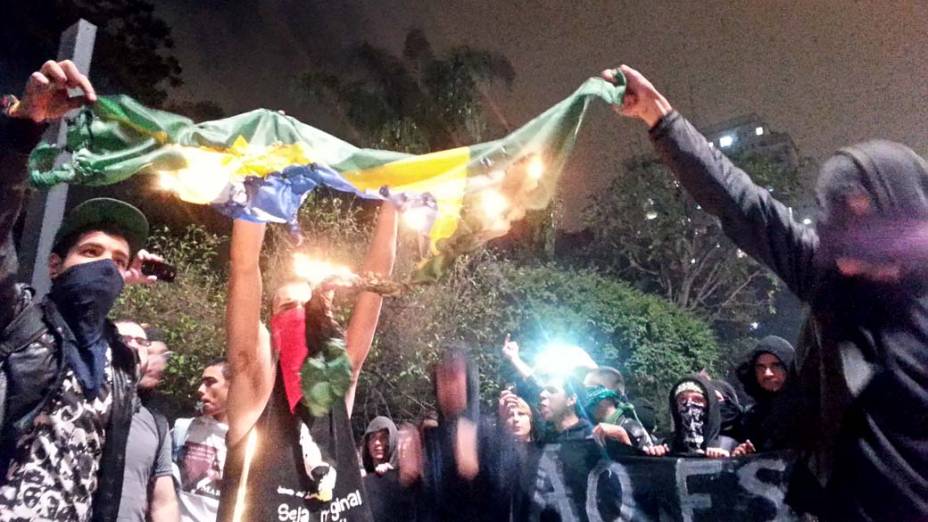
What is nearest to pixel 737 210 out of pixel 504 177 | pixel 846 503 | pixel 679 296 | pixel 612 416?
pixel 846 503

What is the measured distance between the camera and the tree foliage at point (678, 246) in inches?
933

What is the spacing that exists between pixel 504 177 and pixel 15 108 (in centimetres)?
192

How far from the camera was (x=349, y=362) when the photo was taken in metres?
2.90

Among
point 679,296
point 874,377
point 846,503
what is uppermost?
point 679,296

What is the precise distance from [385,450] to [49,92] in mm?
3994

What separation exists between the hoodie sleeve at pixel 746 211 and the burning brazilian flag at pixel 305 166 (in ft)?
1.49

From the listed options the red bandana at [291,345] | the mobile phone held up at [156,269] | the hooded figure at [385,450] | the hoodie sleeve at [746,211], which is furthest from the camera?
the hooded figure at [385,450]

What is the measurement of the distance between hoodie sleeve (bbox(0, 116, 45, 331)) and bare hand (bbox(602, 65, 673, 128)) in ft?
6.19

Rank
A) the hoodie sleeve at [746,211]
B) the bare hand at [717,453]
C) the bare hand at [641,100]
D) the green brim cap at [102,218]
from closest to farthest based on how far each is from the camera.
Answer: the hoodie sleeve at [746,211]
the bare hand at [641,100]
the green brim cap at [102,218]
the bare hand at [717,453]

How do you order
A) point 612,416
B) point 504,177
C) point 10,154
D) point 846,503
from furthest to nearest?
1. point 612,416
2. point 504,177
3. point 10,154
4. point 846,503

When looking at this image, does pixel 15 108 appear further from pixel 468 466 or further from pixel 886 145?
pixel 468 466

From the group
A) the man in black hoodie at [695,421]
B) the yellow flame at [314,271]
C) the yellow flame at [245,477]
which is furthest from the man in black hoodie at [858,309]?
the man in black hoodie at [695,421]

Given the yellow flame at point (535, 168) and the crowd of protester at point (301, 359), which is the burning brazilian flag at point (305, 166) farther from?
the crowd of protester at point (301, 359)

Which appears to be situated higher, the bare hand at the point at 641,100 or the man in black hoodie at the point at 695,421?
the bare hand at the point at 641,100
